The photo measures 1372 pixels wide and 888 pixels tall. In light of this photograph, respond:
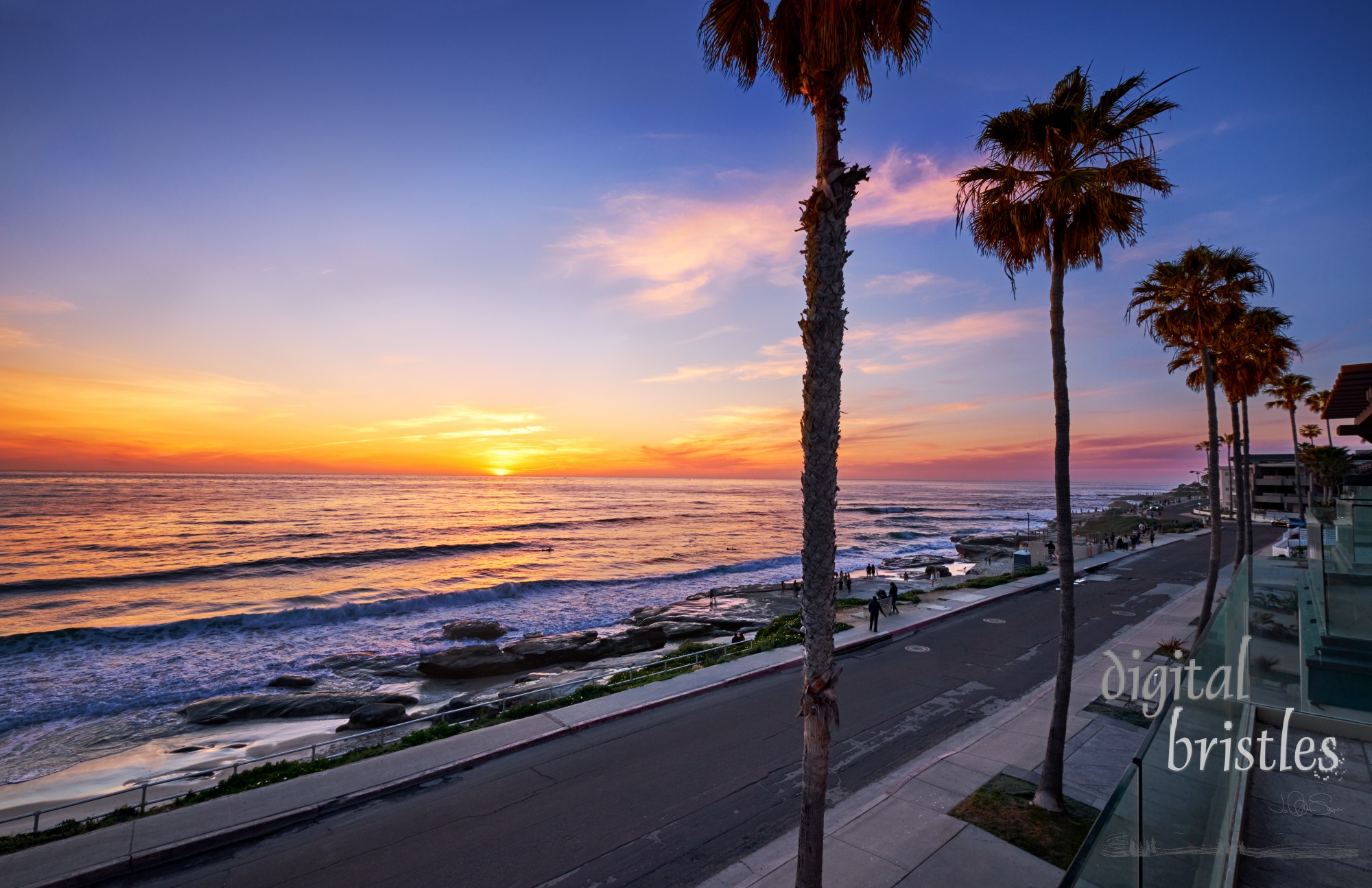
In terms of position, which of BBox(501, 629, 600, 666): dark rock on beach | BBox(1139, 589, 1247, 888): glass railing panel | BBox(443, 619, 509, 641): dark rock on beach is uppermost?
BBox(1139, 589, 1247, 888): glass railing panel

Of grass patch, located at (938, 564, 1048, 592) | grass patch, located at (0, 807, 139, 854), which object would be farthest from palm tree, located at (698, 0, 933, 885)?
grass patch, located at (938, 564, 1048, 592)

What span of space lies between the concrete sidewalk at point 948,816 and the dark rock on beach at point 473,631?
2621cm

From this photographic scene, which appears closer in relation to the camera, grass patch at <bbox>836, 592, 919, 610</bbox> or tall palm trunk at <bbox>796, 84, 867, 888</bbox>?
tall palm trunk at <bbox>796, 84, 867, 888</bbox>

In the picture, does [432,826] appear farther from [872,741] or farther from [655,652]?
[655,652]

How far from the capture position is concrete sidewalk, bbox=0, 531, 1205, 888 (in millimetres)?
8648

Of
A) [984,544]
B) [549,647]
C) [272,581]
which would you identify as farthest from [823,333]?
[984,544]

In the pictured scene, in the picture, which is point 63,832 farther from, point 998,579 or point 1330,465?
point 1330,465

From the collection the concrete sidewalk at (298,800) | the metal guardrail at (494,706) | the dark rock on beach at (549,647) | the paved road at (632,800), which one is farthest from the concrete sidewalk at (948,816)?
the dark rock on beach at (549,647)

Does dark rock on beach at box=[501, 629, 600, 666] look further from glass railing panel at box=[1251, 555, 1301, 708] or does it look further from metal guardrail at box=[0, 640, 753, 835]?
glass railing panel at box=[1251, 555, 1301, 708]

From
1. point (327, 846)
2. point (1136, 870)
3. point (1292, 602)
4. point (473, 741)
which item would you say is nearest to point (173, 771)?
point (473, 741)

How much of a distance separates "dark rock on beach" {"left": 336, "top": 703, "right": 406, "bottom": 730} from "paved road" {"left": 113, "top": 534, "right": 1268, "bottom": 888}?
10.0 metres

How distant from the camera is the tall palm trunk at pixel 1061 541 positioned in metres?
9.07

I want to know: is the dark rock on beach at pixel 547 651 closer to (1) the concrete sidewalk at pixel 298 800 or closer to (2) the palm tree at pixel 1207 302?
(1) the concrete sidewalk at pixel 298 800

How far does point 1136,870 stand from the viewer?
3.83 metres
